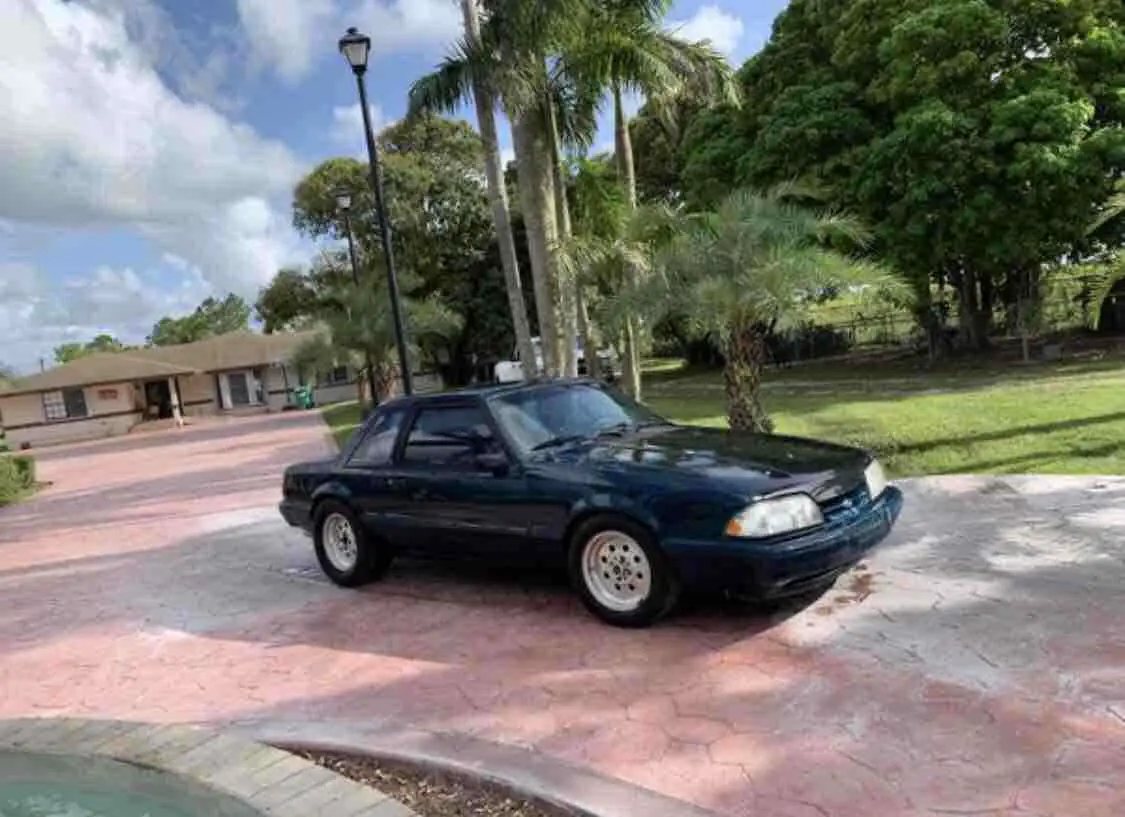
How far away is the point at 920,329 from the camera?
92.1ft

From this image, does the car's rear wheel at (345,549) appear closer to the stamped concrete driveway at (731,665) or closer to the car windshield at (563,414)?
the stamped concrete driveway at (731,665)

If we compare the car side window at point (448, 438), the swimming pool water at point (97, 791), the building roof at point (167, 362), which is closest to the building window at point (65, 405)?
the building roof at point (167, 362)

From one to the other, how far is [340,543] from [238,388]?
44433 millimetres

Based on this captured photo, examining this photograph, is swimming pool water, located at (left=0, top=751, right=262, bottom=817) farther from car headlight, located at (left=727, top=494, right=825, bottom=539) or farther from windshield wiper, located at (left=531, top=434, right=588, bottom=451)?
windshield wiper, located at (left=531, top=434, right=588, bottom=451)

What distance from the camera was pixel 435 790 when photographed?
3.92 m

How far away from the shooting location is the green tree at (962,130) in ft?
58.8

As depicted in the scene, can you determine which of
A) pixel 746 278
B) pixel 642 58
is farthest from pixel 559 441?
pixel 642 58

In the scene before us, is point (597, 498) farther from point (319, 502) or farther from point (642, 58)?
point (642, 58)

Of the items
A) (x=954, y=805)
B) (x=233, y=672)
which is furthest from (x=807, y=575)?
(x=233, y=672)

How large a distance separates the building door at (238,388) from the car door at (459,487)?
44892 millimetres

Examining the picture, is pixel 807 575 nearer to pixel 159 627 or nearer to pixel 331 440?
pixel 159 627

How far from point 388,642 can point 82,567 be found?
555 centimetres

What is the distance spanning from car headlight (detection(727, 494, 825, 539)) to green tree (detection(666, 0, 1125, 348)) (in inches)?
579

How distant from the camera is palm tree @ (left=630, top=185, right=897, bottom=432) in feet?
31.9
